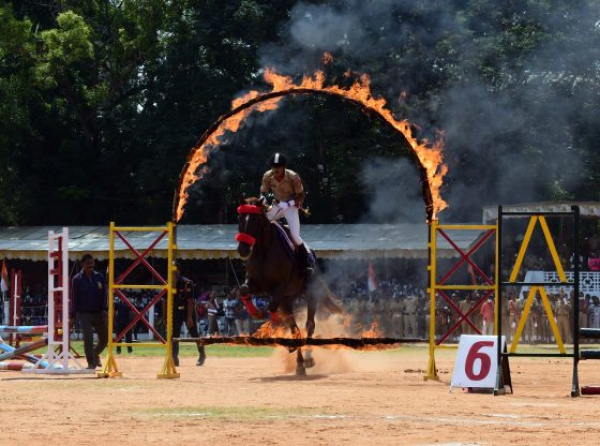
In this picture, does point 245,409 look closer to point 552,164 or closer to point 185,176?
point 185,176

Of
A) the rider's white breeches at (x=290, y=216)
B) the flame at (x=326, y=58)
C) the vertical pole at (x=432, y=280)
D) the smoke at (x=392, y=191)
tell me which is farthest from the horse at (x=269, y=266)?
the smoke at (x=392, y=191)

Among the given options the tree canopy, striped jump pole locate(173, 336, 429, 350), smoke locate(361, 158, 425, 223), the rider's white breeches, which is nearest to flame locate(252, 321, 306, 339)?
striped jump pole locate(173, 336, 429, 350)

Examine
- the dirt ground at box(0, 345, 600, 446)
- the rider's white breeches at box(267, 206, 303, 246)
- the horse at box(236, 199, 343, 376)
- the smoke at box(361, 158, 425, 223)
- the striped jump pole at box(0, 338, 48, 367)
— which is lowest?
the dirt ground at box(0, 345, 600, 446)

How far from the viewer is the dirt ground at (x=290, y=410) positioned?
1230 cm

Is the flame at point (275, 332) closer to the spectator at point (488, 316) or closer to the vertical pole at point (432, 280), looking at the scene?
the vertical pole at point (432, 280)

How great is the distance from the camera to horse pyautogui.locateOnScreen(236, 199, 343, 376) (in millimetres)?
21031

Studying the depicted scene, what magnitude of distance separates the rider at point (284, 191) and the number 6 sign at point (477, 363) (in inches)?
186

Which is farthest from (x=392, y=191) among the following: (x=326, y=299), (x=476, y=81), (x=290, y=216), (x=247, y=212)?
(x=247, y=212)

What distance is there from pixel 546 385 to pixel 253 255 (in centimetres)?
537

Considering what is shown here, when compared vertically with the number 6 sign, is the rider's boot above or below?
above

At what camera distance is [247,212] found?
69.1ft

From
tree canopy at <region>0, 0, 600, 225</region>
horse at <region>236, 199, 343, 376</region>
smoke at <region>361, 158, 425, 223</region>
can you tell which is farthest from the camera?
smoke at <region>361, 158, 425, 223</region>

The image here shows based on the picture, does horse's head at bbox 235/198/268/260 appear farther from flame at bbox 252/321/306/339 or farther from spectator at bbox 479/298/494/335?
spectator at bbox 479/298/494/335

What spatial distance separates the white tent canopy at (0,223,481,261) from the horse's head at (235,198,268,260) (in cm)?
2212
